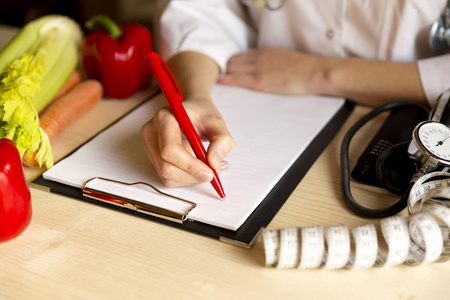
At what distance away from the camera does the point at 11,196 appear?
62 cm

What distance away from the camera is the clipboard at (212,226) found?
2.15 ft

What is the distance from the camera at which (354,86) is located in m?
1.02

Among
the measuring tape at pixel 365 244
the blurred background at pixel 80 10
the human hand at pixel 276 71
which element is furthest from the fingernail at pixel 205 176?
the blurred background at pixel 80 10

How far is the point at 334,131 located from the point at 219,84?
1.06 feet

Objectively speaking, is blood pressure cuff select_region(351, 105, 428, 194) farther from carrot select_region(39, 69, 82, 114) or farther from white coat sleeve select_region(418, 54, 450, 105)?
carrot select_region(39, 69, 82, 114)

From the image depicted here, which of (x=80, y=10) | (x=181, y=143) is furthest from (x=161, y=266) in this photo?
(x=80, y=10)

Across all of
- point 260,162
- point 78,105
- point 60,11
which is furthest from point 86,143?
point 60,11

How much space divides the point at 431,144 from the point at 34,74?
2.29 feet

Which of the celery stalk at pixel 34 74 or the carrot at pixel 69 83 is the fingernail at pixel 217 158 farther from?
the carrot at pixel 69 83

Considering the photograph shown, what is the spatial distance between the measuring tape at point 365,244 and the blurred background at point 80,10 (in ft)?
8.24

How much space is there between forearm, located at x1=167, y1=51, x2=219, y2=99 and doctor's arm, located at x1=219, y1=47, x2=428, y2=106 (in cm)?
6

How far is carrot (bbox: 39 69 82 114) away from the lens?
1.04 m

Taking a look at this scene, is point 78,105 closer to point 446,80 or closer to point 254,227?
point 254,227

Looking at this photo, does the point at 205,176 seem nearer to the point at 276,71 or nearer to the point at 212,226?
the point at 212,226
